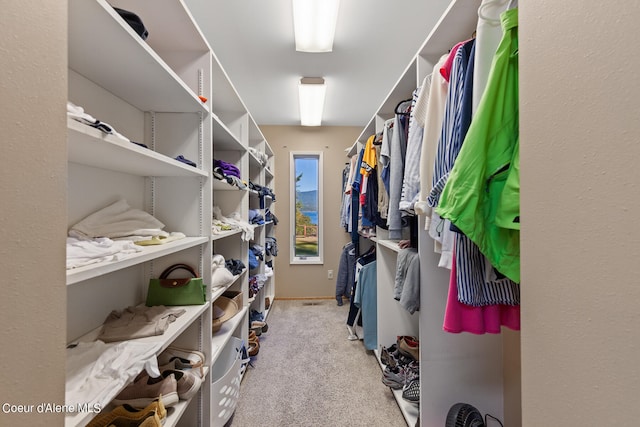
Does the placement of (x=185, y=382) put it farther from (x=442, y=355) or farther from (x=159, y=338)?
(x=442, y=355)

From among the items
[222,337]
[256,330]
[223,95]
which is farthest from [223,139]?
[256,330]

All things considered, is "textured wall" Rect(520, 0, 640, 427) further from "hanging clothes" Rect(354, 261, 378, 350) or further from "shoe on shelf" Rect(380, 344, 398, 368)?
"hanging clothes" Rect(354, 261, 378, 350)

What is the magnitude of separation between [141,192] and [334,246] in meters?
2.84

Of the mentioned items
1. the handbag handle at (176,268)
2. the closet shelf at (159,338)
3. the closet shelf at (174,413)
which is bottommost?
the closet shelf at (174,413)

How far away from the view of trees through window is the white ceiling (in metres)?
A: 1.03

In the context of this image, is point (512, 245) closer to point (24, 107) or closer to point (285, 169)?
point (24, 107)

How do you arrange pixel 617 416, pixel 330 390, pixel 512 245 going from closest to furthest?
pixel 617 416 → pixel 512 245 → pixel 330 390

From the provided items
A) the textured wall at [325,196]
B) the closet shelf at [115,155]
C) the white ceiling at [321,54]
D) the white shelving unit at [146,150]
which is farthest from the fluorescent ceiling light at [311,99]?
the closet shelf at [115,155]

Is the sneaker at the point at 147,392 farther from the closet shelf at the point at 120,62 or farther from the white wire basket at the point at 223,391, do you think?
the closet shelf at the point at 120,62

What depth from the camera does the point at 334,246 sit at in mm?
3832

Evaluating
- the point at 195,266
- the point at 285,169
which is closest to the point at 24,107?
the point at 195,266

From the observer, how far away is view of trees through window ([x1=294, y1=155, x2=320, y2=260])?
3.91 meters

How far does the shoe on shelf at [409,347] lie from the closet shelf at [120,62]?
6.12ft

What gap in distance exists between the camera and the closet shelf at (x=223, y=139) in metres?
1.48
